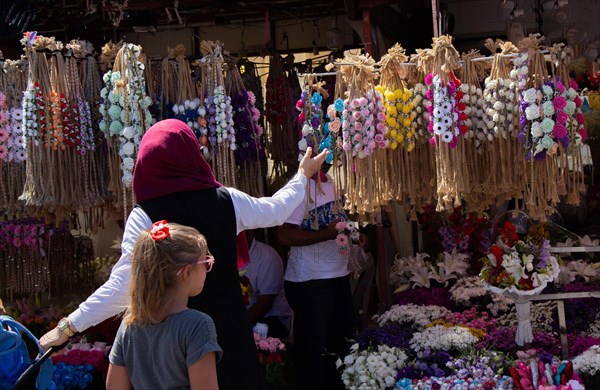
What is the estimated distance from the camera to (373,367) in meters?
3.84

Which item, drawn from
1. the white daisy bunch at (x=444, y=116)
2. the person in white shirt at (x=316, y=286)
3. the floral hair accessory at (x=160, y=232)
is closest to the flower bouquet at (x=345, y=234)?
the person in white shirt at (x=316, y=286)

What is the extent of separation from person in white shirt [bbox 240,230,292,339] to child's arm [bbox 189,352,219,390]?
232 cm

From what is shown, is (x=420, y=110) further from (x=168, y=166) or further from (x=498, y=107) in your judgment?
(x=168, y=166)

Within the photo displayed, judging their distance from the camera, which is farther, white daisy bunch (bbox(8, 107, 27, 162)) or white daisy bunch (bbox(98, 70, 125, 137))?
white daisy bunch (bbox(8, 107, 27, 162))

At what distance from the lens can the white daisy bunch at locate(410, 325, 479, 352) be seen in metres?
3.93

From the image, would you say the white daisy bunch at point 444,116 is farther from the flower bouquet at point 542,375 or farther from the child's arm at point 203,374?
the child's arm at point 203,374

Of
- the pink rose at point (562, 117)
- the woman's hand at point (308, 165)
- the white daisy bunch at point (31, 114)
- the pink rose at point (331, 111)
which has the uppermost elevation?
the white daisy bunch at point (31, 114)

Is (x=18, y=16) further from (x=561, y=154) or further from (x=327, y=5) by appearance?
(x=561, y=154)

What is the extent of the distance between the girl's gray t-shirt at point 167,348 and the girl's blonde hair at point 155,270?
43 millimetres

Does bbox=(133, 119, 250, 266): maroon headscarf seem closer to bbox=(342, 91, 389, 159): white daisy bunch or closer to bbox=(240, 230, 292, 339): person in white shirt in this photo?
bbox=(342, 91, 389, 159): white daisy bunch

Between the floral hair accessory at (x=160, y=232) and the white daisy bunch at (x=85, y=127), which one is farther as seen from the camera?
the white daisy bunch at (x=85, y=127)

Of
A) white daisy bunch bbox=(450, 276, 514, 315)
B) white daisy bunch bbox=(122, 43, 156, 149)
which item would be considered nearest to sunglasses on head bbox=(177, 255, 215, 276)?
white daisy bunch bbox=(122, 43, 156, 149)

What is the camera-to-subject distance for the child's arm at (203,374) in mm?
2383

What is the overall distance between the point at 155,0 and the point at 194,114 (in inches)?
47.2
